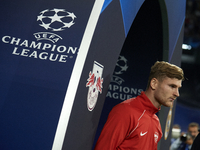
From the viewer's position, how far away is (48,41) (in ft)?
5.08

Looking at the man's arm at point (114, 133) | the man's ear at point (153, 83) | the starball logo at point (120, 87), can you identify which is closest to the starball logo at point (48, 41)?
the man's arm at point (114, 133)

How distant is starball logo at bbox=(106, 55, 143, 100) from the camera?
3330 mm

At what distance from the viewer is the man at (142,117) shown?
1690 millimetres

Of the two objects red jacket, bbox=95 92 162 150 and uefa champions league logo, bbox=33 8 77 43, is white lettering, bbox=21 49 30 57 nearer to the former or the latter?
uefa champions league logo, bbox=33 8 77 43

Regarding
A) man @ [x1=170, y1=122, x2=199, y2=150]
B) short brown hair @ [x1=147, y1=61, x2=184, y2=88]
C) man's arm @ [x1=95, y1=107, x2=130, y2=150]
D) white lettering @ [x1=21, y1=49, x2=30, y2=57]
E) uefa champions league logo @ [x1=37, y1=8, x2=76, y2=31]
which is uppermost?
uefa champions league logo @ [x1=37, y1=8, x2=76, y2=31]

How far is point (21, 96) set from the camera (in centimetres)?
145

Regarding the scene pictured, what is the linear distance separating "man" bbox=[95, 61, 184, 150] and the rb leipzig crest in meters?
0.18

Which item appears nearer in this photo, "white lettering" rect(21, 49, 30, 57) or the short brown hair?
"white lettering" rect(21, 49, 30, 57)

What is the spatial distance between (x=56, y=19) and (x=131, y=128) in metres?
0.89

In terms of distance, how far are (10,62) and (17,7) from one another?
392mm

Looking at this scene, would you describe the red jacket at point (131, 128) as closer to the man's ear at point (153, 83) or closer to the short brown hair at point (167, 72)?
the man's ear at point (153, 83)

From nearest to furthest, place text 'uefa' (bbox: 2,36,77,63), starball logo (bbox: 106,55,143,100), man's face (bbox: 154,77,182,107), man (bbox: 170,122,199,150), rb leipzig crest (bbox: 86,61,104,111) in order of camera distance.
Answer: text 'uefa' (bbox: 2,36,77,63)
rb leipzig crest (bbox: 86,61,104,111)
man's face (bbox: 154,77,182,107)
starball logo (bbox: 106,55,143,100)
man (bbox: 170,122,199,150)

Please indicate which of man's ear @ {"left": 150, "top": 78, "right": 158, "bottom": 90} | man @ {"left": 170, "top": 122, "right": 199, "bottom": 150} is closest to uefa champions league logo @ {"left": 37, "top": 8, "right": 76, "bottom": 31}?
man's ear @ {"left": 150, "top": 78, "right": 158, "bottom": 90}

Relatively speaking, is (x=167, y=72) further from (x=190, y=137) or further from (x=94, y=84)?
(x=190, y=137)
